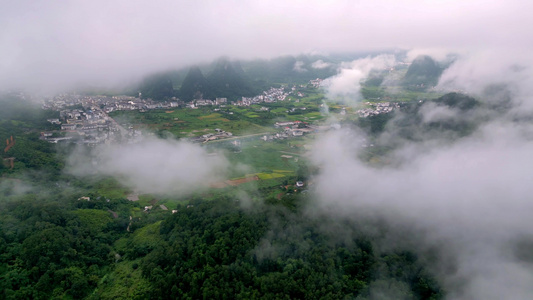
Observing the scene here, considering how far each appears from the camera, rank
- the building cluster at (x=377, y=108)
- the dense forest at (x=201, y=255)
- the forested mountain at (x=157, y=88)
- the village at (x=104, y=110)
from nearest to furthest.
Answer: the dense forest at (x=201, y=255) < the village at (x=104, y=110) < the building cluster at (x=377, y=108) < the forested mountain at (x=157, y=88)

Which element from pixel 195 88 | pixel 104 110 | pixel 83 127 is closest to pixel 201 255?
pixel 83 127

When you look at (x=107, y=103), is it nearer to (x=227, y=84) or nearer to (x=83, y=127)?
(x=83, y=127)

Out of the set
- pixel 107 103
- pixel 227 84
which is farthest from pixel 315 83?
pixel 107 103

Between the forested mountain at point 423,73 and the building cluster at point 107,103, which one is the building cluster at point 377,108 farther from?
the building cluster at point 107,103

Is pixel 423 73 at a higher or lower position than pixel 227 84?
higher

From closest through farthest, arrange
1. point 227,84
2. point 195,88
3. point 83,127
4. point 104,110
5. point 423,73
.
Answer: point 83,127, point 104,110, point 195,88, point 423,73, point 227,84

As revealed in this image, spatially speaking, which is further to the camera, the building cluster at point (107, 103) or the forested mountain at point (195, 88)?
the forested mountain at point (195, 88)

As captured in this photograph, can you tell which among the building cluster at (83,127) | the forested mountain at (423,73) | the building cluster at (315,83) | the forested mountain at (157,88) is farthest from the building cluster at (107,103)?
the forested mountain at (423,73)

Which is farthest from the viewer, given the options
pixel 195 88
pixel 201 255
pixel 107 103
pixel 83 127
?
pixel 195 88

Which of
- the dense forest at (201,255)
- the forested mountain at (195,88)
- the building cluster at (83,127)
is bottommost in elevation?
the dense forest at (201,255)

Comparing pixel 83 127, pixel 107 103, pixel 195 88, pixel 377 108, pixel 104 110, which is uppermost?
pixel 195 88

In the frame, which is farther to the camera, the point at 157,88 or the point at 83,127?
the point at 157,88

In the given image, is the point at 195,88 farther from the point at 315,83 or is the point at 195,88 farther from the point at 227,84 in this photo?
the point at 315,83

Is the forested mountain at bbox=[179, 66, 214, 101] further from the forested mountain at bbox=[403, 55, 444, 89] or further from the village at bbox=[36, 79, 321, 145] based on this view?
the forested mountain at bbox=[403, 55, 444, 89]
